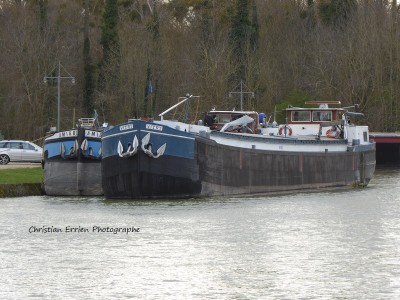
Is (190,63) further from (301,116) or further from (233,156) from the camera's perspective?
(233,156)

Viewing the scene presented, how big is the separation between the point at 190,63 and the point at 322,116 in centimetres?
3907

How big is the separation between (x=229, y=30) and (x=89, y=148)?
54.6 meters

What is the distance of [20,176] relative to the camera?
55.9 metres

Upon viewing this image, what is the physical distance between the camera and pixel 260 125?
6556cm

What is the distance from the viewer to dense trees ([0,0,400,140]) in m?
99.9

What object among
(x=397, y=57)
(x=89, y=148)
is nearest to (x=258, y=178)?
(x=89, y=148)

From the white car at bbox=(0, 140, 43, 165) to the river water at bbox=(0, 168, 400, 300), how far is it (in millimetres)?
19347

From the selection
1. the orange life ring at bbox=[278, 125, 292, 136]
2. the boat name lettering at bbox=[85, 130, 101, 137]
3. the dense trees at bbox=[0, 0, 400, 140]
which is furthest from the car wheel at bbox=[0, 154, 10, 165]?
the dense trees at bbox=[0, 0, 400, 140]

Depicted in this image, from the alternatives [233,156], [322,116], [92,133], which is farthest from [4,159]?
[233,156]

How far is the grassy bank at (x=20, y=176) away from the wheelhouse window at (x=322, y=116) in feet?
51.9

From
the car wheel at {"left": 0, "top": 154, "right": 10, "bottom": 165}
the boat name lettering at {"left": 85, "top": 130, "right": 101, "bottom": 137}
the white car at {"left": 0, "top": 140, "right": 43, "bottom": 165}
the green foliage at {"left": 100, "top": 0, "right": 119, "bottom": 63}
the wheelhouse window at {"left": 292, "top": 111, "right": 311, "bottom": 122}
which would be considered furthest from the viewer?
the green foliage at {"left": 100, "top": 0, "right": 119, "bottom": 63}

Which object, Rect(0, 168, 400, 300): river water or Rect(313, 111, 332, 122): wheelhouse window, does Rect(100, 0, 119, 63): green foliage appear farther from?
Rect(0, 168, 400, 300): river water

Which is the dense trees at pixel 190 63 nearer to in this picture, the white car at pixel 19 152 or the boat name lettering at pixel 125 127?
the white car at pixel 19 152

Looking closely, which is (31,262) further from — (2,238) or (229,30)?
(229,30)
